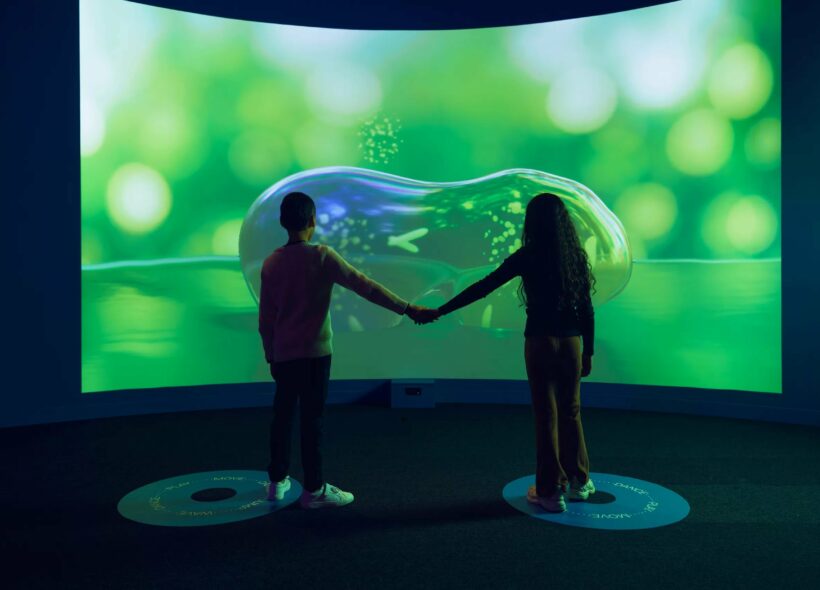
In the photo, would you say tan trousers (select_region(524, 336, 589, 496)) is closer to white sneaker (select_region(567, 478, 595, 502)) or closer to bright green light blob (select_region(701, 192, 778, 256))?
white sneaker (select_region(567, 478, 595, 502))

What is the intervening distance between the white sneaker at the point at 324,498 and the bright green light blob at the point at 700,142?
137 inches

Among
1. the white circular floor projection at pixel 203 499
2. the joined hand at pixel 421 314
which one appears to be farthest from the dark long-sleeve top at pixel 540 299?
the white circular floor projection at pixel 203 499

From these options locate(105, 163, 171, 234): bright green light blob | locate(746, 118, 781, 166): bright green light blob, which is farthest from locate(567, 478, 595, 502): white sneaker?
locate(105, 163, 171, 234): bright green light blob

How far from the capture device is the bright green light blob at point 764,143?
4344 millimetres

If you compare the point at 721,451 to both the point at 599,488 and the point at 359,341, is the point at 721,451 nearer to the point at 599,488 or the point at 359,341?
the point at 599,488

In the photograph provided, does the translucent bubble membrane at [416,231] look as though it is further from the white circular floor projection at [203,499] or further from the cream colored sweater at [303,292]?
the cream colored sweater at [303,292]

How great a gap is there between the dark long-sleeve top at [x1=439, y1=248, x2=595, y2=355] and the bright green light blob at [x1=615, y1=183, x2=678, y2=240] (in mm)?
2300

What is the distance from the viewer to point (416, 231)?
446 centimetres

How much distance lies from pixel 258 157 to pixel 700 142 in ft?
10.9

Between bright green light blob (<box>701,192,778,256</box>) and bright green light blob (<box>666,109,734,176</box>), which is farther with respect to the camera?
bright green light blob (<box>666,109,734,176</box>)

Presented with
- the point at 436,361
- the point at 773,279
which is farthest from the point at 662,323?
the point at 436,361

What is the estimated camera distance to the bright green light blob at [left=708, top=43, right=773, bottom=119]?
14.3 feet

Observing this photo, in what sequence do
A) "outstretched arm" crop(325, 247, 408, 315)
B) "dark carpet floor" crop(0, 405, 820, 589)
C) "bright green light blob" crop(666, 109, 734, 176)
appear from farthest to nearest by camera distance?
"bright green light blob" crop(666, 109, 734, 176)
"outstretched arm" crop(325, 247, 408, 315)
"dark carpet floor" crop(0, 405, 820, 589)

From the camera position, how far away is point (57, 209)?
440 cm
